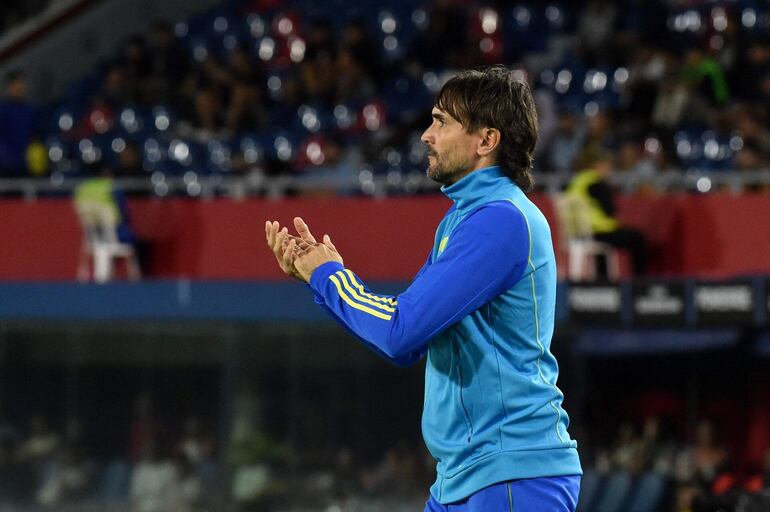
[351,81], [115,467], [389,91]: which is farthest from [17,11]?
[115,467]

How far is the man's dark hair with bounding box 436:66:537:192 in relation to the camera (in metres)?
3.17

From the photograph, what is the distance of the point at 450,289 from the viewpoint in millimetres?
3066

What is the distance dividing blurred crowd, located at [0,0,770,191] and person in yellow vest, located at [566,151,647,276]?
0.52 metres

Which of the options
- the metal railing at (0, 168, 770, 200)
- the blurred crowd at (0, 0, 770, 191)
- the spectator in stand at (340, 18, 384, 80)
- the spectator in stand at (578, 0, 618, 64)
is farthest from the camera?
the spectator in stand at (340, 18, 384, 80)

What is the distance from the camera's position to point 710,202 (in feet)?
36.2

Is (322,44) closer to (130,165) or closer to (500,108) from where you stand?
(130,165)

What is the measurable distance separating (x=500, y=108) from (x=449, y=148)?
148 millimetres

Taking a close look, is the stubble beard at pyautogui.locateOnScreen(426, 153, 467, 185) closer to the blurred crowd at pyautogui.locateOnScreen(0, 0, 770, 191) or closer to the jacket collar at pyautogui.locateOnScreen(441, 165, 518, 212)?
the jacket collar at pyautogui.locateOnScreen(441, 165, 518, 212)

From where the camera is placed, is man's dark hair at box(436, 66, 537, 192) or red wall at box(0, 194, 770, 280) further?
red wall at box(0, 194, 770, 280)

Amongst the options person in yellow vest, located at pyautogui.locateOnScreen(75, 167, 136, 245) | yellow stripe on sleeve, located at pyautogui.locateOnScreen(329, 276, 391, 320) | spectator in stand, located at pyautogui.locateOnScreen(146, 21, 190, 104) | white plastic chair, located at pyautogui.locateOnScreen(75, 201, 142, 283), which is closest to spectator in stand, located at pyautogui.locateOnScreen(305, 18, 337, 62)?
spectator in stand, located at pyautogui.locateOnScreen(146, 21, 190, 104)

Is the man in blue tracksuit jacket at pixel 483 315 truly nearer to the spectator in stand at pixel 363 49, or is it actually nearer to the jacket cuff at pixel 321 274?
the jacket cuff at pixel 321 274

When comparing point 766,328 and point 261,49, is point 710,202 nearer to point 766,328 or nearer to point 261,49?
point 766,328

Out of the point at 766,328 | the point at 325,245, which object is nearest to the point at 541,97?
the point at 766,328

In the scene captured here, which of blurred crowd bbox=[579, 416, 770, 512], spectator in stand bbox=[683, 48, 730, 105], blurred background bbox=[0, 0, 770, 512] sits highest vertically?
spectator in stand bbox=[683, 48, 730, 105]
